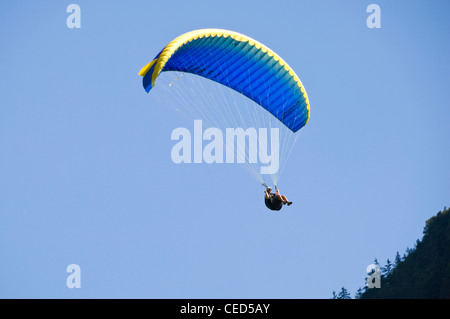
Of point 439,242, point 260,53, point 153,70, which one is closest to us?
point 153,70

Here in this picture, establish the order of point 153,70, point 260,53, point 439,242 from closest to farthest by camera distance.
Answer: point 153,70, point 260,53, point 439,242

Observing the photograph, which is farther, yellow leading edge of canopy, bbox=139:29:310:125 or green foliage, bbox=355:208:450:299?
green foliage, bbox=355:208:450:299

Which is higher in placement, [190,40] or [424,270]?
[190,40]

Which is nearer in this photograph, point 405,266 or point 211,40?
point 211,40

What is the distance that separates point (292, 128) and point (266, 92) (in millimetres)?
1627

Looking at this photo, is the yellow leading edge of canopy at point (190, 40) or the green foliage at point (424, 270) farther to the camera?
the green foliage at point (424, 270)

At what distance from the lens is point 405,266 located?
1998 inches

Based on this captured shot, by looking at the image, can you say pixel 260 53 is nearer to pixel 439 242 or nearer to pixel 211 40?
pixel 211 40

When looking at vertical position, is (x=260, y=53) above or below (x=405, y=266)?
above

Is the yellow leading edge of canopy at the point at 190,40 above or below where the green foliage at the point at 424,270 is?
Answer: above

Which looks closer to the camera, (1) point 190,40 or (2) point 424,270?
(1) point 190,40
